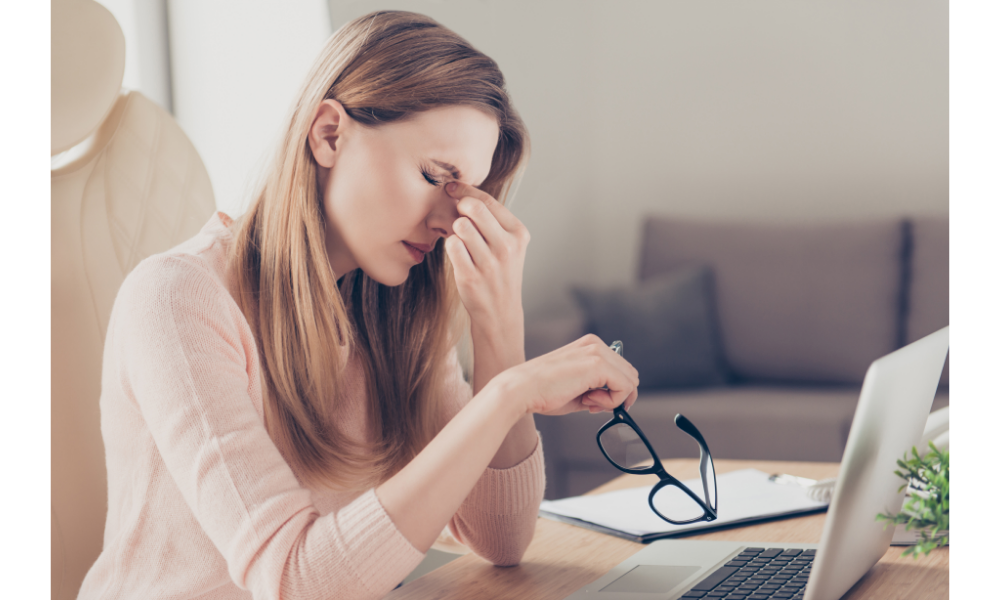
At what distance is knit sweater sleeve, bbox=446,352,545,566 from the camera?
0.78 m

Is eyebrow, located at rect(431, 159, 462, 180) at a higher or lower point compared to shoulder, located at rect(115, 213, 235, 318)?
higher

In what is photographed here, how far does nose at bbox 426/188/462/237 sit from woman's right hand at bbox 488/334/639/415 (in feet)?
0.78

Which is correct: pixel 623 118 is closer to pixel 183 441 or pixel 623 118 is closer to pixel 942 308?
pixel 942 308

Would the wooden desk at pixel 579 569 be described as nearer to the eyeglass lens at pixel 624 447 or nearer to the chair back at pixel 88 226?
the eyeglass lens at pixel 624 447

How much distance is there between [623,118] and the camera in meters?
2.94

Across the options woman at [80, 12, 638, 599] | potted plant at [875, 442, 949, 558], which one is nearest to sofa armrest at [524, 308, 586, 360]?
woman at [80, 12, 638, 599]

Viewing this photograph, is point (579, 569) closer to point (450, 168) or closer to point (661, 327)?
point (450, 168)

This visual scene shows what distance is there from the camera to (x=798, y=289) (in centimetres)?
262

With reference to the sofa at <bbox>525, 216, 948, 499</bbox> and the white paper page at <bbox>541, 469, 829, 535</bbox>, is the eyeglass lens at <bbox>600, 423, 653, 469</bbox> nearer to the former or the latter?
the white paper page at <bbox>541, 469, 829, 535</bbox>

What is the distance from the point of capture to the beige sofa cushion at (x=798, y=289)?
2520 mm

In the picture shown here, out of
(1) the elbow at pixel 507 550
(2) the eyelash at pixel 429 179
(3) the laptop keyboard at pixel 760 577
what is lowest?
(1) the elbow at pixel 507 550

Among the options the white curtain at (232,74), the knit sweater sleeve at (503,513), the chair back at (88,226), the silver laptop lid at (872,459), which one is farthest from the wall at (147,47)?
the silver laptop lid at (872,459)

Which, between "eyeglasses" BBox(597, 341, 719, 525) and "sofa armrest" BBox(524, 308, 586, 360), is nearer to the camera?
"eyeglasses" BBox(597, 341, 719, 525)
